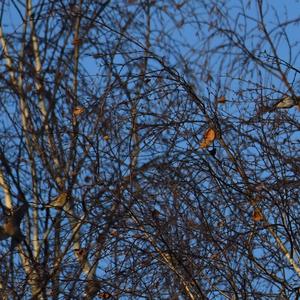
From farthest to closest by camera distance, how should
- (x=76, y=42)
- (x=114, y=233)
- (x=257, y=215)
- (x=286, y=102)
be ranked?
(x=76, y=42), (x=286, y=102), (x=114, y=233), (x=257, y=215)

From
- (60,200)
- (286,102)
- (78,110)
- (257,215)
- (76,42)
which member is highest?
(76,42)

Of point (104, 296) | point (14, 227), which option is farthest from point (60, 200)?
point (104, 296)

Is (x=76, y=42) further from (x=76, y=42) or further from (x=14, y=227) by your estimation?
(x=14, y=227)

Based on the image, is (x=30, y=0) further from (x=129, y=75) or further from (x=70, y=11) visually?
(x=129, y=75)

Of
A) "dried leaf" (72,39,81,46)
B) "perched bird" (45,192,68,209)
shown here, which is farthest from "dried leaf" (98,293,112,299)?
"dried leaf" (72,39,81,46)

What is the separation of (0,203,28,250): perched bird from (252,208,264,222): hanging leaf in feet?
4.40

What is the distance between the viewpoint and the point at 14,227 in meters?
5.23

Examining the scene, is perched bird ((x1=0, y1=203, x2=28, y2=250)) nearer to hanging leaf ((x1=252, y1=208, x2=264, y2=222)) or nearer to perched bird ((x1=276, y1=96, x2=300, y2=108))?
hanging leaf ((x1=252, y1=208, x2=264, y2=222))

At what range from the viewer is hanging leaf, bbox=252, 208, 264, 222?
4426mm

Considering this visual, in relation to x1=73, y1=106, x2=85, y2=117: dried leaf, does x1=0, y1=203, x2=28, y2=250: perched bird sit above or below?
below

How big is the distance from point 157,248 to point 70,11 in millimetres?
2444

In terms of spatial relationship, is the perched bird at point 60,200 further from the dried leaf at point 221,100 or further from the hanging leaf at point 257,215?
the hanging leaf at point 257,215

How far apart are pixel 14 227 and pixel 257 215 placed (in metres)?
1.48

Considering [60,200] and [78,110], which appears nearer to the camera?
[60,200]
